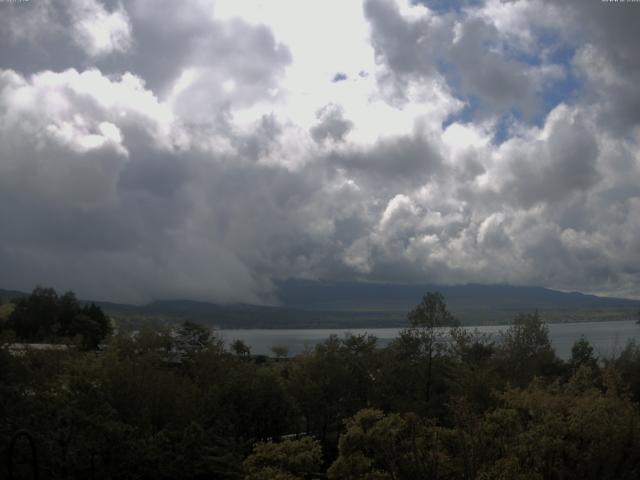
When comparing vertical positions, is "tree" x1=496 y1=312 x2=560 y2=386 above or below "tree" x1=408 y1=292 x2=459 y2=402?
below

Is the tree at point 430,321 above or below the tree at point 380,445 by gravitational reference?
above

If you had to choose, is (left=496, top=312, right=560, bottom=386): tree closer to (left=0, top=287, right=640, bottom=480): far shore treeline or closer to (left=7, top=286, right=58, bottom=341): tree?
(left=0, top=287, right=640, bottom=480): far shore treeline

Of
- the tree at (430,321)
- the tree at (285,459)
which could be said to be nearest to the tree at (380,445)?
the tree at (285,459)

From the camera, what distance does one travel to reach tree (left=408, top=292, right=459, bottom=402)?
43.5m

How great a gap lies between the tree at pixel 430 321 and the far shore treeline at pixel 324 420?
0.12 meters

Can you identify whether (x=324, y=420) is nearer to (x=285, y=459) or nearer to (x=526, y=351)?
(x=285, y=459)

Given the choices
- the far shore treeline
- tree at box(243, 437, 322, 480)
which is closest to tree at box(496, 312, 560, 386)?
the far shore treeline

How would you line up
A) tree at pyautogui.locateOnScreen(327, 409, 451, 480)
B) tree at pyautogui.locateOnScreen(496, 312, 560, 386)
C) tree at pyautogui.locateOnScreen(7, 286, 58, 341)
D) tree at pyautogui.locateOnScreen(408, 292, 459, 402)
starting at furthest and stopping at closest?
tree at pyautogui.locateOnScreen(7, 286, 58, 341) < tree at pyautogui.locateOnScreen(496, 312, 560, 386) < tree at pyautogui.locateOnScreen(408, 292, 459, 402) < tree at pyautogui.locateOnScreen(327, 409, 451, 480)

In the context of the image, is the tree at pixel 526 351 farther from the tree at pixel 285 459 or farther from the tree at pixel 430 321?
the tree at pixel 285 459

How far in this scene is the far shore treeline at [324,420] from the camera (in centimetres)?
1883

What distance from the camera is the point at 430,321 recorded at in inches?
1716

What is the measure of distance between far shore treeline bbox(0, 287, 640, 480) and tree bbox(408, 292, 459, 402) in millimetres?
122

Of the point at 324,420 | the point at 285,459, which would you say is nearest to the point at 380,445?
the point at 285,459

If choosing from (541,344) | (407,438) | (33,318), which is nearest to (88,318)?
(33,318)
